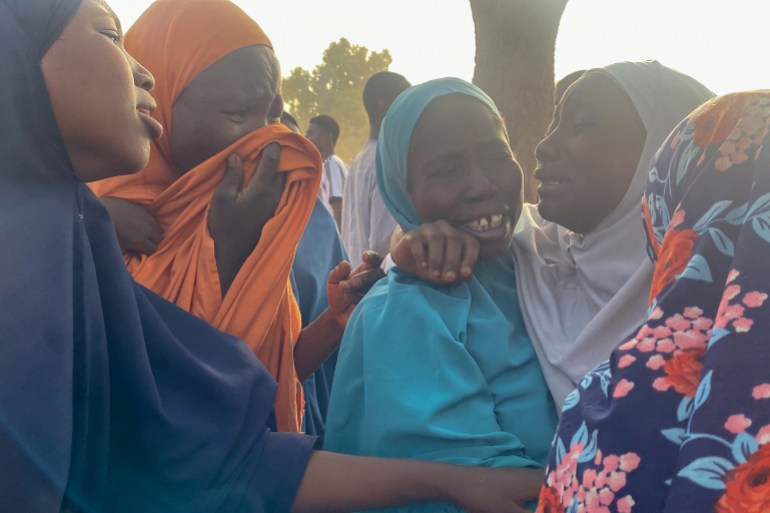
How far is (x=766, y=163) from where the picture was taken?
3.94 ft

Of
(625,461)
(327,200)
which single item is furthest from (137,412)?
(327,200)

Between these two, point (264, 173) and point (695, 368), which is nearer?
point (695, 368)

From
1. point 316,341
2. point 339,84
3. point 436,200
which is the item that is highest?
point 436,200

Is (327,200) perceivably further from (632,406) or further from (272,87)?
(632,406)

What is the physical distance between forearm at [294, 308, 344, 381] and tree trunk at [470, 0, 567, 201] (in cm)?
426

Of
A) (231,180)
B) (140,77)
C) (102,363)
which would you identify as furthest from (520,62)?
(102,363)

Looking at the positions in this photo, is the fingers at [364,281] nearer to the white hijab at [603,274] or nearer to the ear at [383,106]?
the white hijab at [603,274]

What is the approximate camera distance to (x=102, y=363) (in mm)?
1675

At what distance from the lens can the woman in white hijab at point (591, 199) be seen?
7.22 ft

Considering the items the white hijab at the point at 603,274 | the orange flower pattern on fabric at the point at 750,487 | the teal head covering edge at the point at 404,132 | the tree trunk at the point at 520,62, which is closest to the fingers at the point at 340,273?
the teal head covering edge at the point at 404,132

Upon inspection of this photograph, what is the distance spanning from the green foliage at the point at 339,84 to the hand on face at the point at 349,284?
3113 cm

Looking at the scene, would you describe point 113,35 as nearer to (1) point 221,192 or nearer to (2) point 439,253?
(1) point 221,192

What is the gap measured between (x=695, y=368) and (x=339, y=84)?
34.2m

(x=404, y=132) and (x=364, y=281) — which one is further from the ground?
(x=404, y=132)
